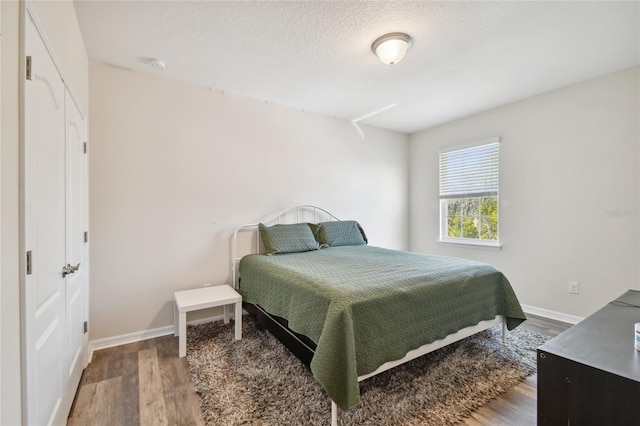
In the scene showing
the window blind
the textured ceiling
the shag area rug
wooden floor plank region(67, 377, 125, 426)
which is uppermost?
the textured ceiling

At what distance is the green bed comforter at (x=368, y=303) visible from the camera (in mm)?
1539

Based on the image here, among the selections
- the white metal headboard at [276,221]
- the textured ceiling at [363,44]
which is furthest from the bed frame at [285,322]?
the textured ceiling at [363,44]

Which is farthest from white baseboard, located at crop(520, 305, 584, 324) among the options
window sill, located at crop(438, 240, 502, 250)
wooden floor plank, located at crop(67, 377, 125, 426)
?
wooden floor plank, located at crop(67, 377, 125, 426)

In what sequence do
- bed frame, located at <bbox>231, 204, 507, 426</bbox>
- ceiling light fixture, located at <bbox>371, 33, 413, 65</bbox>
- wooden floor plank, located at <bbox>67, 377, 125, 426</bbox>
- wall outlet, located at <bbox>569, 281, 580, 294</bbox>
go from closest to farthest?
wooden floor plank, located at <bbox>67, 377, 125, 426</bbox>, bed frame, located at <bbox>231, 204, 507, 426</bbox>, ceiling light fixture, located at <bbox>371, 33, 413, 65</bbox>, wall outlet, located at <bbox>569, 281, 580, 294</bbox>

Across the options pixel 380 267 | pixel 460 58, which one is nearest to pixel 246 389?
pixel 380 267

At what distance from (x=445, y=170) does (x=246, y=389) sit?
12.8 feet

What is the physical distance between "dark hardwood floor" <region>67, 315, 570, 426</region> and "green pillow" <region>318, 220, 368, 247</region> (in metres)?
1.96

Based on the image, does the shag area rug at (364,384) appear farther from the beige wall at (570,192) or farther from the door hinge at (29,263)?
the door hinge at (29,263)

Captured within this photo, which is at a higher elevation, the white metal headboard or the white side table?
the white metal headboard

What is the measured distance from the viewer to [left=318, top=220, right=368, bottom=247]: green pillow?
3.62 m

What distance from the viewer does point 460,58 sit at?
254 cm

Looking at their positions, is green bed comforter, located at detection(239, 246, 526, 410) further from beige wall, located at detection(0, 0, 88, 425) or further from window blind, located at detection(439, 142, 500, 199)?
window blind, located at detection(439, 142, 500, 199)

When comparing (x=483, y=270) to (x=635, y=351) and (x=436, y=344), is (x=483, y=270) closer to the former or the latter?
(x=436, y=344)

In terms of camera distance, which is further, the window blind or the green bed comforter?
the window blind
